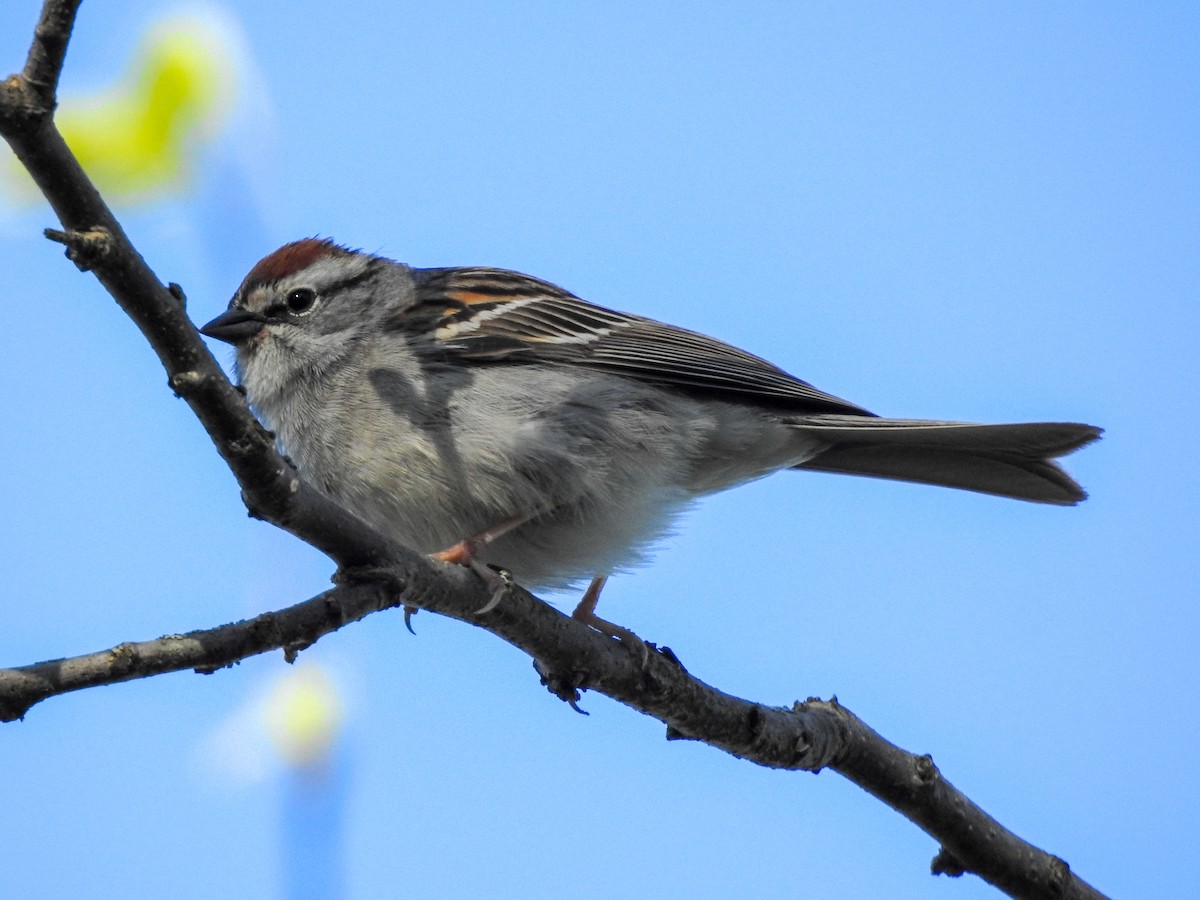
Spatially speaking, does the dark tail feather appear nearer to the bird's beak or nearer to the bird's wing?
the bird's wing

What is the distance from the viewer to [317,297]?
5.88m

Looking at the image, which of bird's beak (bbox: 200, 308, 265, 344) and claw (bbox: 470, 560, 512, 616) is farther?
bird's beak (bbox: 200, 308, 265, 344)

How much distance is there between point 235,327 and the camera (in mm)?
5719

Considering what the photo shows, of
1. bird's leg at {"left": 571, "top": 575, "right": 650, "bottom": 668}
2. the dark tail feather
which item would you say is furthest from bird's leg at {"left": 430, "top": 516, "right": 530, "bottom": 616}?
the dark tail feather

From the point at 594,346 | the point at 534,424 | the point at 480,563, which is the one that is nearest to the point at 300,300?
the point at 594,346

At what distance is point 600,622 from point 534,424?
0.79 m

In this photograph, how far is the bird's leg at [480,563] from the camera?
3.79m

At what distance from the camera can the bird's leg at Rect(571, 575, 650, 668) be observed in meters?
4.36

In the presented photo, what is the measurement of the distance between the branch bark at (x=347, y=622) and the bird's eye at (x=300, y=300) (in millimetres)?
2353

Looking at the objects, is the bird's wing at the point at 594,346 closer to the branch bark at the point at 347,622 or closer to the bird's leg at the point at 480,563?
the bird's leg at the point at 480,563

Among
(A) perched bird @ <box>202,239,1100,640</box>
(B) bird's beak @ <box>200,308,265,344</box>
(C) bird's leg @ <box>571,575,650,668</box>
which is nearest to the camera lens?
(C) bird's leg @ <box>571,575,650,668</box>

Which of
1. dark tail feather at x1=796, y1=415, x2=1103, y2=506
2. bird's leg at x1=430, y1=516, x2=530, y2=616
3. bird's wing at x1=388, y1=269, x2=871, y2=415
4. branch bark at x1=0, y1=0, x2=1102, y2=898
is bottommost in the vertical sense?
branch bark at x1=0, y1=0, x2=1102, y2=898

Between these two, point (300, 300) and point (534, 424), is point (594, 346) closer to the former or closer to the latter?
point (534, 424)

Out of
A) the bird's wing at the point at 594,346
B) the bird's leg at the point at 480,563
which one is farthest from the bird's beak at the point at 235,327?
the bird's leg at the point at 480,563
